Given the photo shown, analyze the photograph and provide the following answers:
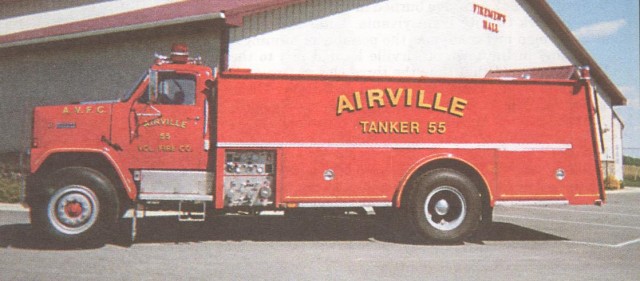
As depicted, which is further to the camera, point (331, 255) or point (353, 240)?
point (353, 240)

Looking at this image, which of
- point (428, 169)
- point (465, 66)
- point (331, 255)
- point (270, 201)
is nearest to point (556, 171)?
point (428, 169)

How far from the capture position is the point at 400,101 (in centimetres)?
897

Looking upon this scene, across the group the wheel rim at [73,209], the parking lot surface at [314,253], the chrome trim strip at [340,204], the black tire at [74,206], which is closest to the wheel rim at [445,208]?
the parking lot surface at [314,253]

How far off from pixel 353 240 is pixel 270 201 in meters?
1.56

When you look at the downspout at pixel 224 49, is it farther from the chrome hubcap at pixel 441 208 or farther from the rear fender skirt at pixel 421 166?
the chrome hubcap at pixel 441 208

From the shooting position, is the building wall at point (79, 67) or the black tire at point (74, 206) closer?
the black tire at point (74, 206)

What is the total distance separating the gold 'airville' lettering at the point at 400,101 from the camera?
349 inches

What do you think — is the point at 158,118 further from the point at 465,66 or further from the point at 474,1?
the point at 474,1

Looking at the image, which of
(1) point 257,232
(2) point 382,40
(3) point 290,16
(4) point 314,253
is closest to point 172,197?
(1) point 257,232

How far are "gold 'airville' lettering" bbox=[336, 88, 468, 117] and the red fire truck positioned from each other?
0.01 metres

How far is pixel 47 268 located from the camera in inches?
273

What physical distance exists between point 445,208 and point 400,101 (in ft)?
5.70

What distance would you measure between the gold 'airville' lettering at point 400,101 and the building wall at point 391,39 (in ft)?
23.9

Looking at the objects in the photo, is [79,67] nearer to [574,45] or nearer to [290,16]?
[290,16]
